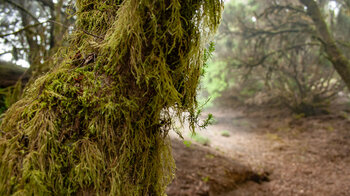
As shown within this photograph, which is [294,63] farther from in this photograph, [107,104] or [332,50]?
[107,104]

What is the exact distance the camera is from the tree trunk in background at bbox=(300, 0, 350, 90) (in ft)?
19.9

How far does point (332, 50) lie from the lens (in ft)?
20.8

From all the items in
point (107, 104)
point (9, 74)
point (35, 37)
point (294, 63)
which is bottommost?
point (107, 104)

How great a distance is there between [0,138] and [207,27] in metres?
1.29

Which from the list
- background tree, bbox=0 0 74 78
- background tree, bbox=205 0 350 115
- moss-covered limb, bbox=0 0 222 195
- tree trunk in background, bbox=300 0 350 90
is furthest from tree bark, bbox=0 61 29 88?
tree trunk in background, bbox=300 0 350 90

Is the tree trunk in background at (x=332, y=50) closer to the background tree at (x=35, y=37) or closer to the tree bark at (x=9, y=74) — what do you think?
the background tree at (x=35, y=37)

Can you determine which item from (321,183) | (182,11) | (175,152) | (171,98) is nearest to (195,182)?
(175,152)

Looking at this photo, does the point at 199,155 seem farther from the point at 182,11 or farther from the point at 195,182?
the point at 182,11

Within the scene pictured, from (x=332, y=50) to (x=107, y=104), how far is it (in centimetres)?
783

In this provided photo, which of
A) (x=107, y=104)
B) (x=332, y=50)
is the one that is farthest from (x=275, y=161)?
(x=107, y=104)

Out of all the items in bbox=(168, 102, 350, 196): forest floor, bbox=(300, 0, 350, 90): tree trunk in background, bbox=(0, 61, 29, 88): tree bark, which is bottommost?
bbox=(168, 102, 350, 196): forest floor

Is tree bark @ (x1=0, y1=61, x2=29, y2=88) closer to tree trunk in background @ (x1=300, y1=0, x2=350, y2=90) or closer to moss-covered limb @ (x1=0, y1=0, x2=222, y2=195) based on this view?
moss-covered limb @ (x1=0, y1=0, x2=222, y2=195)

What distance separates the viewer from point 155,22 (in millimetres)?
1041

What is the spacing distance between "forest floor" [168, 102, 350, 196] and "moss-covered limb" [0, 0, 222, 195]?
11.9 ft
